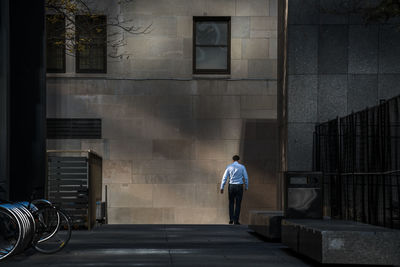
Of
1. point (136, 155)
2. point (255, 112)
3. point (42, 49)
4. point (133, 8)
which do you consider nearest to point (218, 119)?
point (255, 112)

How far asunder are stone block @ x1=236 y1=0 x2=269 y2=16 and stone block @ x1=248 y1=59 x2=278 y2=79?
4.92 feet

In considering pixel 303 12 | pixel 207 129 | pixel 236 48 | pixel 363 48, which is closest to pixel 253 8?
pixel 236 48

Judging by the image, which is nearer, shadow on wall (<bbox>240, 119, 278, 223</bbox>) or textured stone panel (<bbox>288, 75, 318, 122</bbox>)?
textured stone panel (<bbox>288, 75, 318, 122</bbox>)

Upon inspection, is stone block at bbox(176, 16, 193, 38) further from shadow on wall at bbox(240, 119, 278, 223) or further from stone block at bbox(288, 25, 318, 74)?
stone block at bbox(288, 25, 318, 74)

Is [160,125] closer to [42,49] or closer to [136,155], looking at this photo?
[136,155]

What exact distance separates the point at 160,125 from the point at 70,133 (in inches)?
112

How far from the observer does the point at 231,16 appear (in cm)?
2586

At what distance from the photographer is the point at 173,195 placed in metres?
25.8

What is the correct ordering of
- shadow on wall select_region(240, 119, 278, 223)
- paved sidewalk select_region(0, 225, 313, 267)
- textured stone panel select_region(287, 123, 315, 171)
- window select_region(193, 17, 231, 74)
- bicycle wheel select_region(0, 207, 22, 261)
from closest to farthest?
bicycle wheel select_region(0, 207, 22, 261) < paved sidewalk select_region(0, 225, 313, 267) < textured stone panel select_region(287, 123, 315, 171) < shadow on wall select_region(240, 119, 278, 223) < window select_region(193, 17, 231, 74)

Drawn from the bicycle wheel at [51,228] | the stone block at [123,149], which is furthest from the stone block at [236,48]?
the bicycle wheel at [51,228]

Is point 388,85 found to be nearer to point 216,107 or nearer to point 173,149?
point 216,107

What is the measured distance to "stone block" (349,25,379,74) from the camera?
70.4ft

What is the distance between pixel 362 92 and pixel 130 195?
8.34 metres

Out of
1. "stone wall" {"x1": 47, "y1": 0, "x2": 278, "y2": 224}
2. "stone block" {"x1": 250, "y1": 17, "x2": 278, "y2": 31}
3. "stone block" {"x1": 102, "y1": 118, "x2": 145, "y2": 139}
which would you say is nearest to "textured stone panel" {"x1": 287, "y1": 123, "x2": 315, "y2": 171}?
"stone wall" {"x1": 47, "y1": 0, "x2": 278, "y2": 224}
